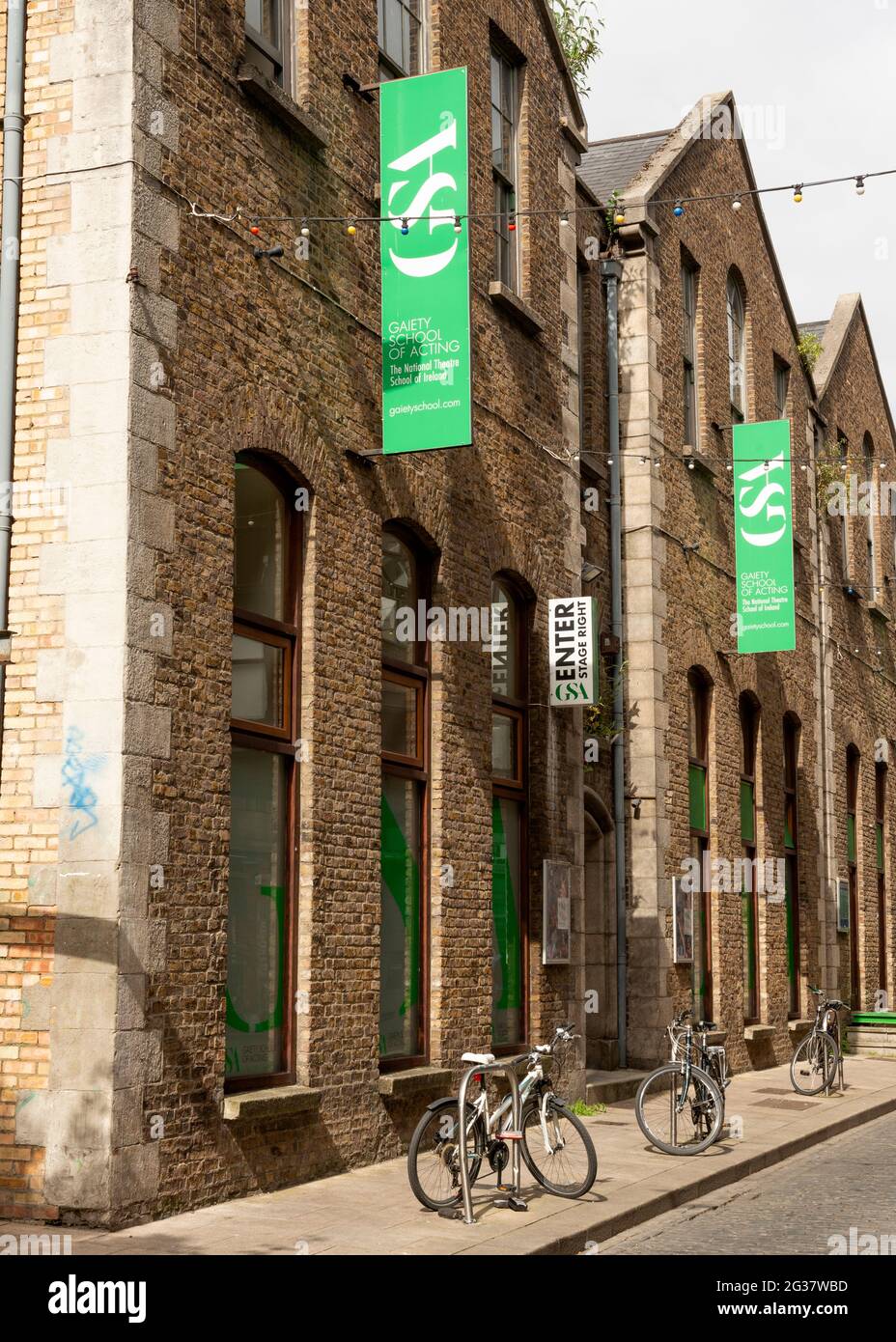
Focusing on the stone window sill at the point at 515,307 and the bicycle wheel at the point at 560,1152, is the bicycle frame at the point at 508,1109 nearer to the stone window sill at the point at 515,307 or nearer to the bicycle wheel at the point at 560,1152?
the bicycle wheel at the point at 560,1152

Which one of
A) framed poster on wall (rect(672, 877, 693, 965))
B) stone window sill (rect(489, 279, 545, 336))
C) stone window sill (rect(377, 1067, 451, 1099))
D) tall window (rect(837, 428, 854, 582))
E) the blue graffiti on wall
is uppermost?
tall window (rect(837, 428, 854, 582))

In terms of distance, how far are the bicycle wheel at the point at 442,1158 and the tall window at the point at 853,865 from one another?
727 inches

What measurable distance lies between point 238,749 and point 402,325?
3226 mm

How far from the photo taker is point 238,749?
1022 cm

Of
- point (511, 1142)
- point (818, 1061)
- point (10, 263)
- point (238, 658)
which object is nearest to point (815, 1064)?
point (818, 1061)

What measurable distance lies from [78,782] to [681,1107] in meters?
5.96

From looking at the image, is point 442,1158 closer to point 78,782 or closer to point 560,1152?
point 560,1152

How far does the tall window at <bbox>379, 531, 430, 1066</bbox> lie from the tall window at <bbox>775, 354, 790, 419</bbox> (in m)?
13.0

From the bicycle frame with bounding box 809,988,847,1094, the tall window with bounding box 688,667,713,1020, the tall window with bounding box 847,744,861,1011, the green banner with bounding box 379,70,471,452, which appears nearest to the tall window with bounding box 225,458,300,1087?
the green banner with bounding box 379,70,471,452

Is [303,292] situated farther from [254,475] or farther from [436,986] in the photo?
[436,986]

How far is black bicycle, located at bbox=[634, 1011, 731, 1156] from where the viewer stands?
1243cm

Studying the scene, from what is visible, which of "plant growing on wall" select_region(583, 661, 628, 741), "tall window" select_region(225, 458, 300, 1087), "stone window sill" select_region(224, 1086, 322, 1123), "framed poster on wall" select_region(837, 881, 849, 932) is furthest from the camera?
"framed poster on wall" select_region(837, 881, 849, 932)

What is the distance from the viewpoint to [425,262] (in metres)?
11.3

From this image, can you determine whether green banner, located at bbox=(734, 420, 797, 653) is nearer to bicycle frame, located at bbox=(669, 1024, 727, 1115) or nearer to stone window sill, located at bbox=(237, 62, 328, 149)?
bicycle frame, located at bbox=(669, 1024, 727, 1115)
